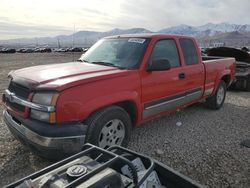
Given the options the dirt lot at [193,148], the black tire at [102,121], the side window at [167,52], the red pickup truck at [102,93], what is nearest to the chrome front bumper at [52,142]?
the red pickup truck at [102,93]

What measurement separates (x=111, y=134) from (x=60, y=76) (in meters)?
1.10

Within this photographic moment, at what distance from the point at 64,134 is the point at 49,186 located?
129 centimetres

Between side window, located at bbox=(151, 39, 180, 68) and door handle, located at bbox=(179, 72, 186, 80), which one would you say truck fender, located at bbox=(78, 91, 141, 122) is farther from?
door handle, located at bbox=(179, 72, 186, 80)

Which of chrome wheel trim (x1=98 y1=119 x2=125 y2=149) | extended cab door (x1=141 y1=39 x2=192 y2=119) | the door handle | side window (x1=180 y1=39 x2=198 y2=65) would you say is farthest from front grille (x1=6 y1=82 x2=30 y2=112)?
side window (x1=180 y1=39 x2=198 y2=65)

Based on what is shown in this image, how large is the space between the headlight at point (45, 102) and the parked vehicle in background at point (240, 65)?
8.13 meters

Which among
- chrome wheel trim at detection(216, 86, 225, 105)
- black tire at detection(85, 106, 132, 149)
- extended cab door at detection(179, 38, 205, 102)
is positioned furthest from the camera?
chrome wheel trim at detection(216, 86, 225, 105)

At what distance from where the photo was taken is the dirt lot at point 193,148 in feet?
11.4

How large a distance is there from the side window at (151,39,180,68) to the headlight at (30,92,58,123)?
1.92 meters

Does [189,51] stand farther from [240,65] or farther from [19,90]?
[240,65]

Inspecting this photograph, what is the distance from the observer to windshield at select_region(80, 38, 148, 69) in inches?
162

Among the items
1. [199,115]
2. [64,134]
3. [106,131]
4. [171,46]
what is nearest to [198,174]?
[106,131]

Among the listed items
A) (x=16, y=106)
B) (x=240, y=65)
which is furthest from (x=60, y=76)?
(x=240, y=65)

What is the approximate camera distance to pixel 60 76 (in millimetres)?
3398

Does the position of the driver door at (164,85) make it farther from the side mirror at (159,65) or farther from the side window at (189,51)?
the side window at (189,51)
